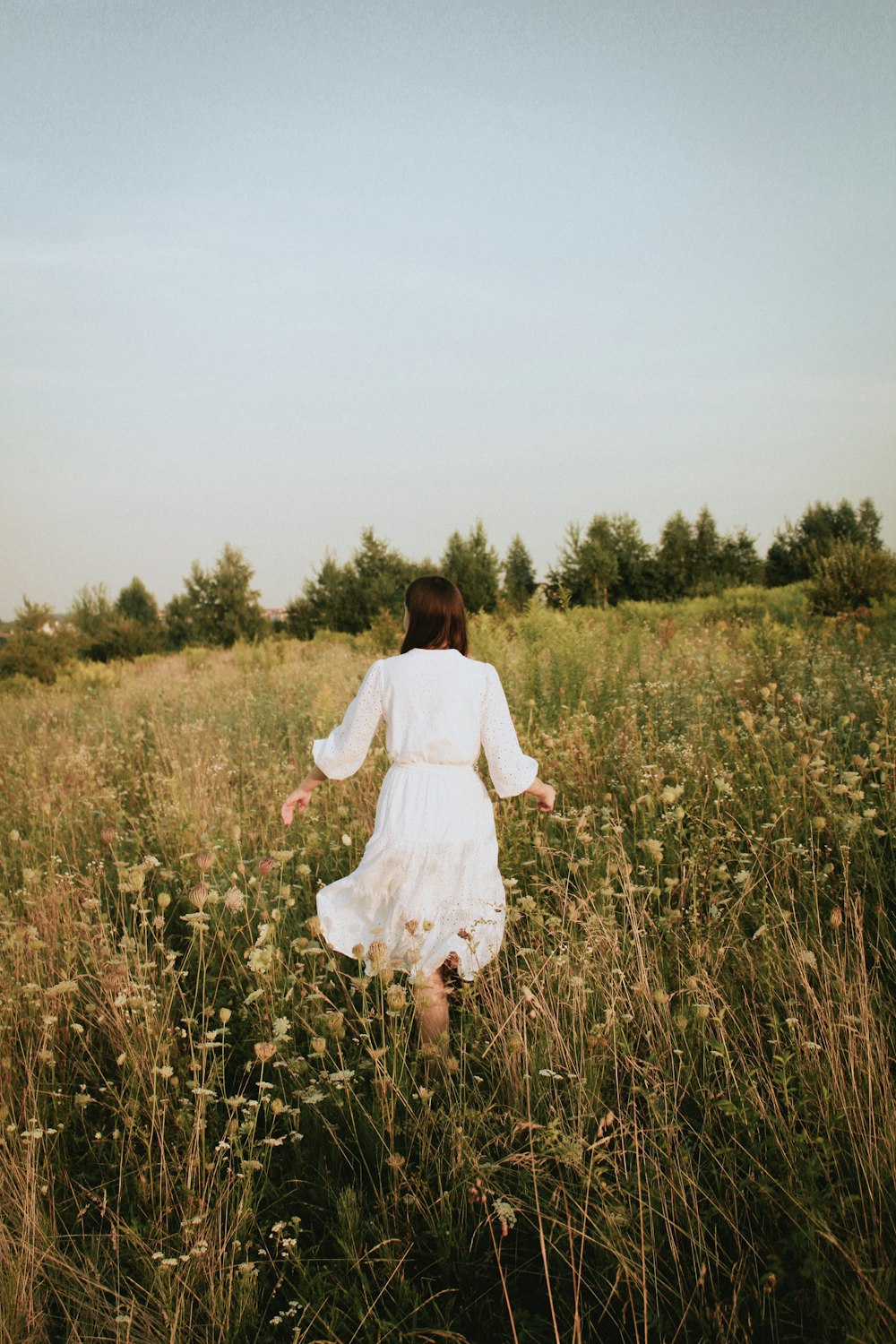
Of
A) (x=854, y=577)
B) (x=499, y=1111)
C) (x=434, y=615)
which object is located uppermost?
(x=854, y=577)

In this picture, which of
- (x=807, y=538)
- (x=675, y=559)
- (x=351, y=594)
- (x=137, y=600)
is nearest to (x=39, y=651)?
(x=351, y=594)

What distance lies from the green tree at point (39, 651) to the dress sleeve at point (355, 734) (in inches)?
631

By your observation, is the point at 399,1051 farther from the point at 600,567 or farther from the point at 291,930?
the point at 600,567

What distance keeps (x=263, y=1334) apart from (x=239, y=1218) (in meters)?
0.23

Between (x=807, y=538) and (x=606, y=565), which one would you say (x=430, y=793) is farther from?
(x=807, y=538)

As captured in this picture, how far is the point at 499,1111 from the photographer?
2.38m

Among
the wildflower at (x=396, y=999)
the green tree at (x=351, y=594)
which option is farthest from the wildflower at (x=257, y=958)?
the green tree at (x=351, y=594)

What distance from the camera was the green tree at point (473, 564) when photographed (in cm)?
3281

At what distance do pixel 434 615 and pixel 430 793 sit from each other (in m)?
0.72

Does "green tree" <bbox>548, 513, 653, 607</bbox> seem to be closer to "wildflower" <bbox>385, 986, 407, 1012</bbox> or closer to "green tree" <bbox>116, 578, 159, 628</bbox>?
"wildflower" <bbox>385, 986, 407, 1012</bbox>

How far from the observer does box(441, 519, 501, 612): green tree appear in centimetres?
3281

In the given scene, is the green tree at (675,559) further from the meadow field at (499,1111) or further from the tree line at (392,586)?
the meadow field at (499,1111)

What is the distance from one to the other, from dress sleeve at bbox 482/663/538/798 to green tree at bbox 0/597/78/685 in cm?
1645

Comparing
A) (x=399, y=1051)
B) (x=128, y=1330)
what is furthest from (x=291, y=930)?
(x=128, y=1330)
